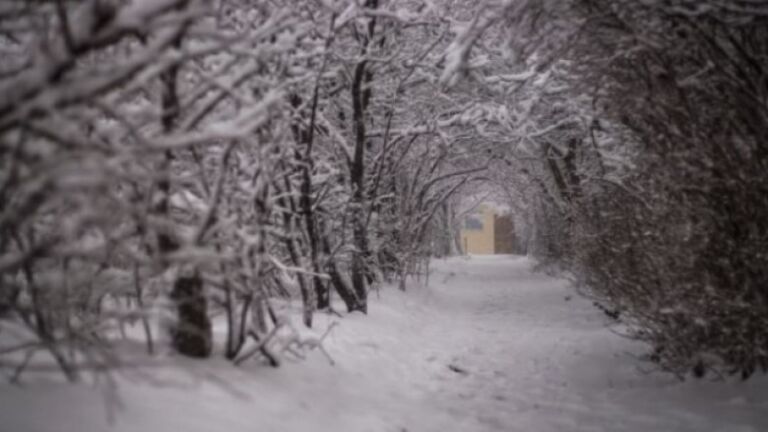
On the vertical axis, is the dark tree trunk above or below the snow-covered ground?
above

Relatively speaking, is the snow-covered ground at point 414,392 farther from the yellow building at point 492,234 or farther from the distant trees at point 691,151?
the yellow building at point 492,234

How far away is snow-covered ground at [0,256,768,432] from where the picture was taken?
252 centimetres

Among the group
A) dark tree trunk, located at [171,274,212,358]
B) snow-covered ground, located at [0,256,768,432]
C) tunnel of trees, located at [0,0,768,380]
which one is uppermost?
tunnel of trees, located at [0,0,768,380]

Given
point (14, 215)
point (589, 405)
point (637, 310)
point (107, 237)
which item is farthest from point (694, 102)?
point (14, 215)

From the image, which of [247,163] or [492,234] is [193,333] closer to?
[247,163]

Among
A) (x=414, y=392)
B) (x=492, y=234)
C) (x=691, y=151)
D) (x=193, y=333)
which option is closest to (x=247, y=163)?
(x=193, y=333)

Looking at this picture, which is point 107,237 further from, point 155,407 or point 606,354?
point 606,354

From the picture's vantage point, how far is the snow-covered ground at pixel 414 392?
252 cm

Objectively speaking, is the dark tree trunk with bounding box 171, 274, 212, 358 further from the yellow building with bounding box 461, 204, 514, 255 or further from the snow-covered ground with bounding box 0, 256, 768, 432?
the yellow building with bounding box 461, 204, 514, 255

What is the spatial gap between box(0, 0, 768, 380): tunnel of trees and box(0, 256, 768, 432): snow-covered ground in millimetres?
240

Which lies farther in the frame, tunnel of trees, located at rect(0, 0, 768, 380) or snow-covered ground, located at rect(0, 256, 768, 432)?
Result: snow-covered ground, located at rect(0, 256, 768, 432)

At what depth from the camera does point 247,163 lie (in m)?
3.66

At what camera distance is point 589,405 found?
4695 millimetres

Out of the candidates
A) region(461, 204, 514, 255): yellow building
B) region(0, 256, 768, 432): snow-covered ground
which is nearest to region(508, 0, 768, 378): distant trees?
region(0, 256, 768, 432): snow-covered ground
